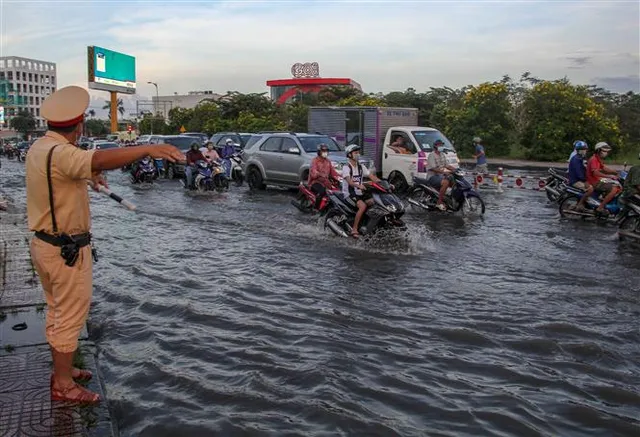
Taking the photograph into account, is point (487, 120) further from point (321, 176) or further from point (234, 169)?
point (321, 176)

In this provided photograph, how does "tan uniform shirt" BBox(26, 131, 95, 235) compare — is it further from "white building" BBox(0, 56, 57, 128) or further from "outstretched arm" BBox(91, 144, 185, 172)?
"white building" BBox(0, 56, 57, 128)

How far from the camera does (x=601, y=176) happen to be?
12898 millimetres

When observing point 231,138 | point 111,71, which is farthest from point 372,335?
point 111,71

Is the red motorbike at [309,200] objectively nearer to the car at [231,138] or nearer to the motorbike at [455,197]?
the motorbike at [455,197]

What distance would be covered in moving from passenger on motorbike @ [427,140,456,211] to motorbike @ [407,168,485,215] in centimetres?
10

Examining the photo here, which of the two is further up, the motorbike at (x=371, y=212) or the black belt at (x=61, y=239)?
the black belt at (x=61, y=239)

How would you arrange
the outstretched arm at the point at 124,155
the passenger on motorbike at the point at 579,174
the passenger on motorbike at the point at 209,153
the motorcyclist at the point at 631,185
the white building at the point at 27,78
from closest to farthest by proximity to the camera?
the outstretched arm at the point at 124,155 → the motorcyclist at the point at 631,185 → the passenger on motorbike at the point at 579,174 → the passenger on motorbike at the point at 209,153 → the white building at the point at 27,78

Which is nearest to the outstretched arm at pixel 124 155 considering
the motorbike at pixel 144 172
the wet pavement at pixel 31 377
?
the wet pavement at pixel 31 377

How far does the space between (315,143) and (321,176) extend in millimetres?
5895

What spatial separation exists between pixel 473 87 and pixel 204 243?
2609cm

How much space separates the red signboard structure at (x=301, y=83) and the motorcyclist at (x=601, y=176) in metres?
64.3

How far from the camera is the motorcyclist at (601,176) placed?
12664 mm

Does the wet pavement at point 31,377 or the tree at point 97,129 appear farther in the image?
the tree at point 97,129

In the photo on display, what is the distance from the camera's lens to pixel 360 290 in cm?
782
